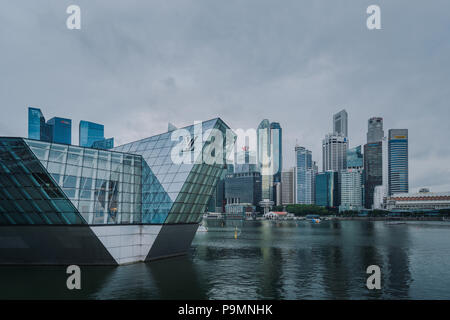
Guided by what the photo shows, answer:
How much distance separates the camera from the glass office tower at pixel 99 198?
40.0 meters

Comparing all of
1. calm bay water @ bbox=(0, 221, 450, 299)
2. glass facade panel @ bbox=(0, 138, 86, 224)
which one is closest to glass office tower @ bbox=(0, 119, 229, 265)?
glass facade panel @ bbox=(0, 138, 86, 224)

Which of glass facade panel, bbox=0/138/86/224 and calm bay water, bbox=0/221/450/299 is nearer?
calm bay water, bbox=0/221/450/299

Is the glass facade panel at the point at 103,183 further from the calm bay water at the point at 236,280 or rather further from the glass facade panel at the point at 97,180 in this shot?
the calm bay water at the point at 236,280

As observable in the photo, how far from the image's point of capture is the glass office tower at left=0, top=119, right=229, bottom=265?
39969mm

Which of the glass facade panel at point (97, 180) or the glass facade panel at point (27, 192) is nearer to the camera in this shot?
the glass facade panel at point (27, 192)

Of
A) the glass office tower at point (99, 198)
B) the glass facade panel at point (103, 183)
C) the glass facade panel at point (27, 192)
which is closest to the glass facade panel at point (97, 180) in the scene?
Result: the glass facade panel at point (103, 183)

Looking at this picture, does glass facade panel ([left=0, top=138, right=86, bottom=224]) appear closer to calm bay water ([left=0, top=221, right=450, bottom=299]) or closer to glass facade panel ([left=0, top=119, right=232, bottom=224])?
glass facade panel ([left=0, top=119, right=232, bottom=224])

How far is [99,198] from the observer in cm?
4425

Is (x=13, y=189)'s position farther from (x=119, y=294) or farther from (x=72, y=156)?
(x=119, y=294)

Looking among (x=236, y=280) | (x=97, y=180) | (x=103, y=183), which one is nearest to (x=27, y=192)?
(x=97, y=180)

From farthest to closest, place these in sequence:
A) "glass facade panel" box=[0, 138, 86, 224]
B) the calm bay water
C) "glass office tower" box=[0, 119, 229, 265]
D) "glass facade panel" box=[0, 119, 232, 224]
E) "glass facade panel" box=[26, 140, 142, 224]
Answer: "glass facade panel" box=[26, 140, 142, 224] → "glass office tower" box=[0, 119, 229, 265] → "glass facade panel" box=[0, 119, 232, 224] → "glass facade panel" box=[0, 138, 86, 224] → the calm bay water

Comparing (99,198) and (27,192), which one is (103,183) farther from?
(27,192)
